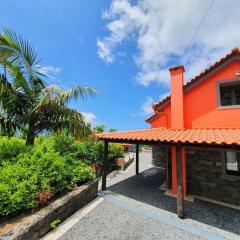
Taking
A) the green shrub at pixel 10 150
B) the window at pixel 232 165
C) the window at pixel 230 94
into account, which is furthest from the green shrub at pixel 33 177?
the window at pixel 230 94

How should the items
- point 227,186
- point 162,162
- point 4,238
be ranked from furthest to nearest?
point 162,162 → point 227,186 → point 4,238

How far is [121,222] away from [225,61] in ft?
28.0

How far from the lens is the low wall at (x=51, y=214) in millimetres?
3914

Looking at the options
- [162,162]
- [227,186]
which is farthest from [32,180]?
[162,162]

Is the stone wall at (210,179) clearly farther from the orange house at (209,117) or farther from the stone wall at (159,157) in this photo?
the stone wall at (159,157)

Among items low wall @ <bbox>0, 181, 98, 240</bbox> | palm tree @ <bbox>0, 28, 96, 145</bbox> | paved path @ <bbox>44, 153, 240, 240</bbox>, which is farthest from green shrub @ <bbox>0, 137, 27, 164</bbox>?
paved path @ <bbox>44, 153, 240, 240</bbox>

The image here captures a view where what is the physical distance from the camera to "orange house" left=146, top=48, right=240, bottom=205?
7.42m

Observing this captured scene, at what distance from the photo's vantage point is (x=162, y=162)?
1571 centimetres

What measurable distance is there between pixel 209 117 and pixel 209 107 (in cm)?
49

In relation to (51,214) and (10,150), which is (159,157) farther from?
(10,150)

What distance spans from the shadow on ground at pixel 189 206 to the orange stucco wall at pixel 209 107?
364cm

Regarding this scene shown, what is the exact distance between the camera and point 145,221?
5.63 metres

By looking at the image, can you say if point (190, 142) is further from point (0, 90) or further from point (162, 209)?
point (0, 90)

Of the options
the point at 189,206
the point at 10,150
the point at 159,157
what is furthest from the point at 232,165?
the point at 10,150
